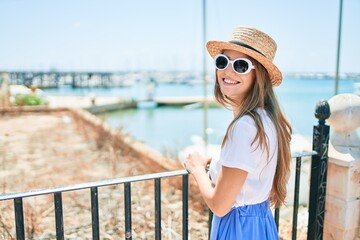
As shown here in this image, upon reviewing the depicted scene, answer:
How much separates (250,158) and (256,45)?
429mm

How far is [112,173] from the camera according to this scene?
5098 millimetres

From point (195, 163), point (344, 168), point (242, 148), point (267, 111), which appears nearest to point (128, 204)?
point (195, 163)

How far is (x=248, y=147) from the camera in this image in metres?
1.11

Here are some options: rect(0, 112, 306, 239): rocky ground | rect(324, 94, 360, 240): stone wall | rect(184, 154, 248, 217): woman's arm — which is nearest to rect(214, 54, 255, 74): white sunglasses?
rect(184, 154, 248, 217): woman's arm

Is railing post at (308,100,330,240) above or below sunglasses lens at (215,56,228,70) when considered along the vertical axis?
below

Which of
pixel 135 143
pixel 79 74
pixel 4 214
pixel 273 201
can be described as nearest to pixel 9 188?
pixel 4 214

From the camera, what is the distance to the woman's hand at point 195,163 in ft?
4.53

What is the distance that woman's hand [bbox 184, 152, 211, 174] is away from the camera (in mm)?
1380

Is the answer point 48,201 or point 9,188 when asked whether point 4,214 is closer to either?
point 48,201

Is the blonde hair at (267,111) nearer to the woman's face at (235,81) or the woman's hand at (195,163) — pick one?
the woman's face at (235,81)

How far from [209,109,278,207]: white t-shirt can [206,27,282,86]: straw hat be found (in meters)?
0.18

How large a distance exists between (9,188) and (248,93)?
3.99 m

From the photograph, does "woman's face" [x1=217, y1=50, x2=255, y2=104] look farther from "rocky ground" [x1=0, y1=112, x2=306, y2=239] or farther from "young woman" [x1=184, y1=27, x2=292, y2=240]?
"rocky ground" [x1=0, y1=112, x2=306, y2=239]

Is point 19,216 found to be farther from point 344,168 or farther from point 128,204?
point 344,168
